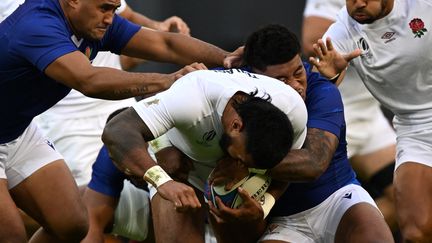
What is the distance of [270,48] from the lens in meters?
6.22

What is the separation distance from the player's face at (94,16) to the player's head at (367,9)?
4.56 ft

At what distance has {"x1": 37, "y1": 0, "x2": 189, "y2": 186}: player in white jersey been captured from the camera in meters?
8.41

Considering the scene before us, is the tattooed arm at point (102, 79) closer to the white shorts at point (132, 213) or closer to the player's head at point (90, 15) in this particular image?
the player's head at point (90, 15)

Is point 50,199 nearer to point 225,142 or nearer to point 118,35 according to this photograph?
point 118,35

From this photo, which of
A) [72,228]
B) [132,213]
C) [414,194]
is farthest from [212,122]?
[414,194]

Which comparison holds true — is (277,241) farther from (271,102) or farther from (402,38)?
(402,38)

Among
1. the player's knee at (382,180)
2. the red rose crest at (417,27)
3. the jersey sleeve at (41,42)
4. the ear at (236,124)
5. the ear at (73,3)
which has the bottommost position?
the player's knee at (382,180)

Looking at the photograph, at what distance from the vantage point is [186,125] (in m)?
5.79

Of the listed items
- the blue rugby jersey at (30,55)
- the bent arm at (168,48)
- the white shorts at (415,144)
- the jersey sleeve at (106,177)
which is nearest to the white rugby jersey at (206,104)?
the blue rugby jersey at (30,55)

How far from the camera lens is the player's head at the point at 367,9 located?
679 centimetres

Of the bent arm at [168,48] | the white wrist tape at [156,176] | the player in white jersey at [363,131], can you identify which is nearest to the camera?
the white wrist tape at [156,176]

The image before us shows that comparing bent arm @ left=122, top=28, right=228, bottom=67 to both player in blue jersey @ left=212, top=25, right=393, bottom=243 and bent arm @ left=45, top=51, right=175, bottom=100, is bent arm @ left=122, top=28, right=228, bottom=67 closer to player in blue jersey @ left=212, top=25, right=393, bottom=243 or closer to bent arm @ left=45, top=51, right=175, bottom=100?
player in blue jersey @ left=212, top=25, right=393, bottom=243

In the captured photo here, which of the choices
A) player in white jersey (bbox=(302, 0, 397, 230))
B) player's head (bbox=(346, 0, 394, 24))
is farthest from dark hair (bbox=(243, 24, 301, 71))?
player in white jersey (bbox=(302, 0, 397, 230))

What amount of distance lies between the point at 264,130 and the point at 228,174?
43 cm
